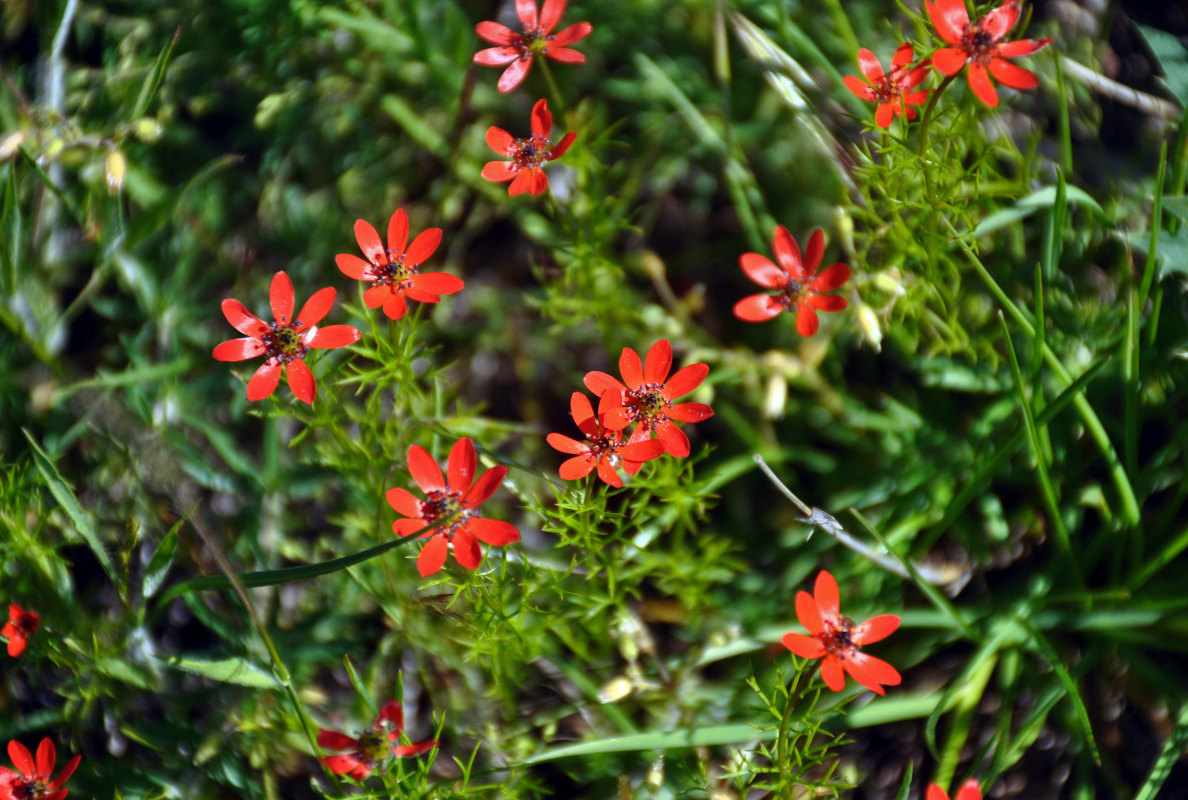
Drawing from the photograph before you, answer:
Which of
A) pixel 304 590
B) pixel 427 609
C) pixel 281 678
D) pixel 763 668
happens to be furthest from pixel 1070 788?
pixel 304 590

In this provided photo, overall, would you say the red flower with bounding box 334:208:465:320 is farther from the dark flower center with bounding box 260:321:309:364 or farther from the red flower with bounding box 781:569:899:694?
the red flower with bounding box 781:569:899:694

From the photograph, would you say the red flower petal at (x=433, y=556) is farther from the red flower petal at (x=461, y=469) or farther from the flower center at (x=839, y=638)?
the flower center at (x=839, y=638)

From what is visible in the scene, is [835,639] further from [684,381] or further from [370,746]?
[370,746]

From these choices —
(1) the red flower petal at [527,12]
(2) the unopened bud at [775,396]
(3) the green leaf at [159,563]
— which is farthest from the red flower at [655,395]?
(3) the green leaf at [159,563]

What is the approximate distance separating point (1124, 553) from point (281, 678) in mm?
1565

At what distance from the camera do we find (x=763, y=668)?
1682 mm

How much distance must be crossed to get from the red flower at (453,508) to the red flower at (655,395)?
216 millimetres

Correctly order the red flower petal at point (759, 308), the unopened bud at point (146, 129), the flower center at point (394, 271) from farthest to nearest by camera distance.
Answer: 1. the unopened bud at point (146, 129)
2. the red flower petal at point (759, 308)
3. the flower center at point (394, 271)

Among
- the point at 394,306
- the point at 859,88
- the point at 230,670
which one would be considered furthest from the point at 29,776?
the point at 859,88

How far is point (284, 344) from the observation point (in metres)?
1.36

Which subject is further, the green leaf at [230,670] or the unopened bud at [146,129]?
the unopened bud at [146,129]

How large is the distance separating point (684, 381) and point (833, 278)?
37cm

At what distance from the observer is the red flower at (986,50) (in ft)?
4.17

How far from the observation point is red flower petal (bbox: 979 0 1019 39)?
130 centimetres
